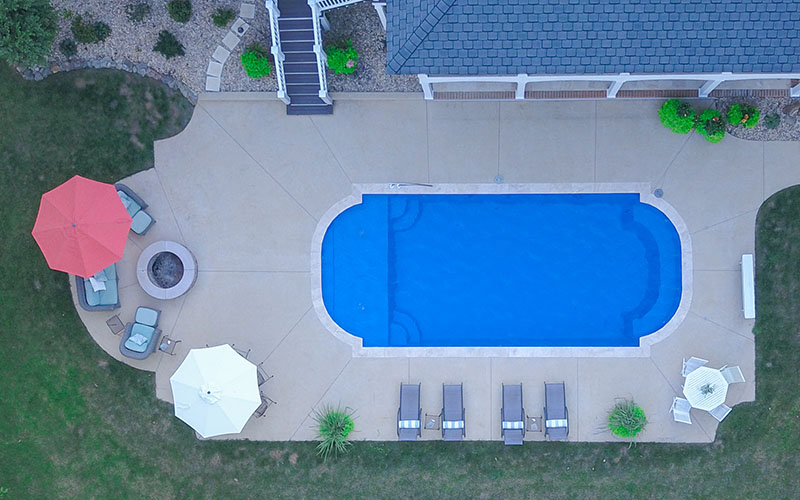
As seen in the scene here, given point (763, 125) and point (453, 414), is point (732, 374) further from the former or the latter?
point (453, 414)

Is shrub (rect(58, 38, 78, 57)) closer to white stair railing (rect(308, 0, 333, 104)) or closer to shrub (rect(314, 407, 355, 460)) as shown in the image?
white stair railing (rect(308, 0, 333, 104))

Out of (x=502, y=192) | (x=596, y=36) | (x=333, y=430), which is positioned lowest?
(x=333, y=430)

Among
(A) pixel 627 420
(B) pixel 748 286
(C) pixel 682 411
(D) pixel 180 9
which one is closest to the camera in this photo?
(A) pixel 627 420

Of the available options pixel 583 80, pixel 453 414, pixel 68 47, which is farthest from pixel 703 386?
pixel 68 47

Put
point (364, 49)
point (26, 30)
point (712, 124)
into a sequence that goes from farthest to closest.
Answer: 1. point (364, 49)
2. point (712, 124)
3. point (26, 30)

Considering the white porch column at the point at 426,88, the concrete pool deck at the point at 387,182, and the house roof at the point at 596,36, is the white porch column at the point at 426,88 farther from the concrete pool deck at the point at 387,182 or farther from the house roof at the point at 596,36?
the house roof at the point at 596,36

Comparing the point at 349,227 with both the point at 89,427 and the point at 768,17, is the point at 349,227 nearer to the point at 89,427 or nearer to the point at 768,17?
the point at 89,427

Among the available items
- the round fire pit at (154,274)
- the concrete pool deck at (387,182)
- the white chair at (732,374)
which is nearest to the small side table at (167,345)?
the concrete pool deck at (387,182)

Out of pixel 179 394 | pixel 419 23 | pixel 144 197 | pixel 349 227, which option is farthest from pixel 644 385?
pixel 144 197
